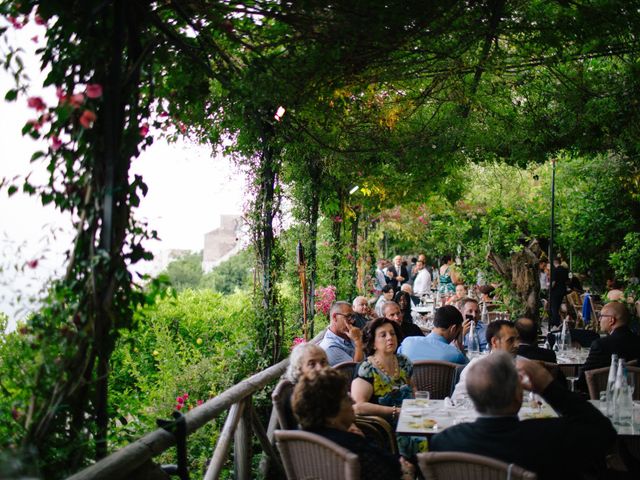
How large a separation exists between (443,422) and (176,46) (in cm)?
260

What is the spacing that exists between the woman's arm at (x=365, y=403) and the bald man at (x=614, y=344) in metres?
2.35

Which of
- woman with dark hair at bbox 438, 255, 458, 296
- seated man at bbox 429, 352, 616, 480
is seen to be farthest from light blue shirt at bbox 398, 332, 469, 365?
woman with dark hair at bbox 438, 255, 458, 296

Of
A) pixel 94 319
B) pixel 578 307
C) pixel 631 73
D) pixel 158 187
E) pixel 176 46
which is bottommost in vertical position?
pixel 578 307

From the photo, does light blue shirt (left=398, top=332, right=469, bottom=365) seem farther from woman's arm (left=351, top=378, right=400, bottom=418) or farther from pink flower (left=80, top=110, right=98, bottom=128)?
pink flower (left=80, top=110, right=98, bottom=128)

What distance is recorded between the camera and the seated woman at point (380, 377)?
4.95m

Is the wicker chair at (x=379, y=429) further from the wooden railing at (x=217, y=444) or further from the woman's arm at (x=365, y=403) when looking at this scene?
the wooden railing at (x=217, y=444)

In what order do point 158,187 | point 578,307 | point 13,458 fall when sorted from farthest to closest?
point 578,307 → point 158,187 → point 13,458

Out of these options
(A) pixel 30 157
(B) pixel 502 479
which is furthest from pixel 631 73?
(A) pixel 30 157

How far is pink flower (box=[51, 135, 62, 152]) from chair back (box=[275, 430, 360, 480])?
1.59 m

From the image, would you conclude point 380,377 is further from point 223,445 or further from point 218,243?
point 218,243

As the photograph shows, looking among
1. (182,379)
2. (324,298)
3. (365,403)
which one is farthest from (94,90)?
(324,298)

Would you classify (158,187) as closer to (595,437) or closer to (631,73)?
Result: (595,437)

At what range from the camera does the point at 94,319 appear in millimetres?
3104

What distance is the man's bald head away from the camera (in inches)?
122
